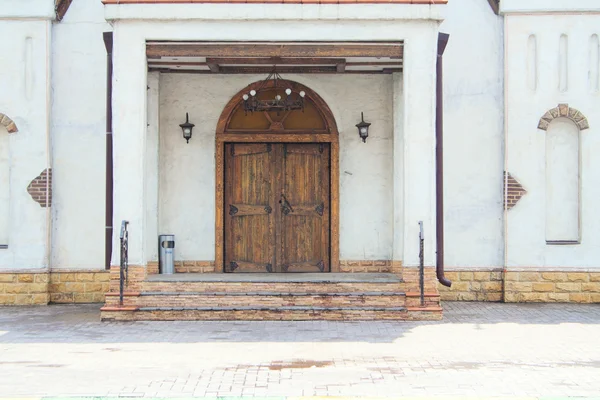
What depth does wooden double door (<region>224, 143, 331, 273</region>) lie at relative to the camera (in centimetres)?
1454

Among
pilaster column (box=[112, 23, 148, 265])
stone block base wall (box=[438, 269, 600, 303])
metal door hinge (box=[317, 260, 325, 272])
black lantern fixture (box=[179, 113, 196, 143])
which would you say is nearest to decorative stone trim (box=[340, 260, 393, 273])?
metal door hinge (box=[317, 260, 325, 272])

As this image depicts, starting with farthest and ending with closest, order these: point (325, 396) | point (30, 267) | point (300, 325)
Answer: point (30, 267)
point (300, 325)
point (325, 396)

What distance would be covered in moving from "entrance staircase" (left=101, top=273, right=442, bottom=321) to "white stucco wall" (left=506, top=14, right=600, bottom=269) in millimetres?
2802

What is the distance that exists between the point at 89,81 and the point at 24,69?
1074 mm

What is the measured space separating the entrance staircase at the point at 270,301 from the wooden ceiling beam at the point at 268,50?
3.38 meters

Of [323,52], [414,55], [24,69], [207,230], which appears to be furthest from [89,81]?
[414,55]

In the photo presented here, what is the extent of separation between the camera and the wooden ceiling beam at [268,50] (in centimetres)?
1235

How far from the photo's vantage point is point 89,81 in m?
14.1

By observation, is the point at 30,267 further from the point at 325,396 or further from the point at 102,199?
the point at 325,396

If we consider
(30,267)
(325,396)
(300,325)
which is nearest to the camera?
(325,396)

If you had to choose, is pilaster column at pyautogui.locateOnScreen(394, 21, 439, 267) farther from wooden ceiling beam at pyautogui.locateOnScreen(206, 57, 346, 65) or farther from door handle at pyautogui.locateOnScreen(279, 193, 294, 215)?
door handle at pyautogui.locateOnScreen(279, 193, 294, 215)

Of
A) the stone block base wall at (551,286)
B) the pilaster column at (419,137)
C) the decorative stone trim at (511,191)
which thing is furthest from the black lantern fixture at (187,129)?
the stone block base wall at (551,286)

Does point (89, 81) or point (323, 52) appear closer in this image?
point (323, 52)

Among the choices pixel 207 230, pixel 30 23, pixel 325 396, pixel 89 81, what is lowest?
pixel 325 396
